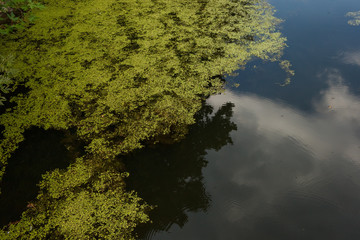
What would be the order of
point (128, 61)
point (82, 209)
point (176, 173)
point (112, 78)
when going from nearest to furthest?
point (82, 209), point (176, 173), point (112, 78), point (128, 61)

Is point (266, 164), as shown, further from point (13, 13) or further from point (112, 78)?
point (13, 13)

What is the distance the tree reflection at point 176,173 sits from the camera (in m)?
2.52

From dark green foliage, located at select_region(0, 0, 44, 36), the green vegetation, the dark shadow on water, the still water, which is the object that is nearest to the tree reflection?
the still water

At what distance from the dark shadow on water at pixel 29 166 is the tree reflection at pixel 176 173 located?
940 mm

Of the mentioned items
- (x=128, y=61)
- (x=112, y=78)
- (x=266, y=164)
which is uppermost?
(x=128, y=61)

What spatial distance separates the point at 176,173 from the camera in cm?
283

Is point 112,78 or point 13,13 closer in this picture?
point 112,78

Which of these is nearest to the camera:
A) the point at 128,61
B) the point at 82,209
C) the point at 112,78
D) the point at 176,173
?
the point at 82,209

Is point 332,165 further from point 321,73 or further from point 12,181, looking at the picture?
point 12,181

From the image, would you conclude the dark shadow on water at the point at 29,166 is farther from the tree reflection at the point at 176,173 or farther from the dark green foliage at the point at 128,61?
the tree reflection at the point at 176,173

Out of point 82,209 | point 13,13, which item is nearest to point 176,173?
point 82,209

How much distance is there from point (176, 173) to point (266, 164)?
1.10 metres

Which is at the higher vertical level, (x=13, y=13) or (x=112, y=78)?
(x=13, y=13)

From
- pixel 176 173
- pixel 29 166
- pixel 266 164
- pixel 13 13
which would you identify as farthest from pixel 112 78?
pixel 266 164
